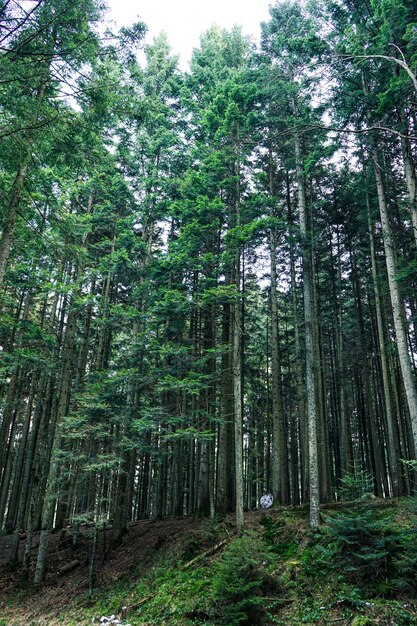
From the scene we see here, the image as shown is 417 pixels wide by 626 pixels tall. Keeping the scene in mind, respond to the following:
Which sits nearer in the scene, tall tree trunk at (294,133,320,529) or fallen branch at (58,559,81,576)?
tall tree trunk at (294,133,320,529)

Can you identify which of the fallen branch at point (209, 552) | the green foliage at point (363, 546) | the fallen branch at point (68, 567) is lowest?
the fallen branch at point (68, 567)

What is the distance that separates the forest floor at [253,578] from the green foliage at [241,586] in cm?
2

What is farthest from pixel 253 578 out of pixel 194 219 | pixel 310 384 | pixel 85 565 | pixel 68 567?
pixel 194 219

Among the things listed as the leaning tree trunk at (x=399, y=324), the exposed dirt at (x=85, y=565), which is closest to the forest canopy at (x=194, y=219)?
the leaning tree trunk at (x=399, y=324)

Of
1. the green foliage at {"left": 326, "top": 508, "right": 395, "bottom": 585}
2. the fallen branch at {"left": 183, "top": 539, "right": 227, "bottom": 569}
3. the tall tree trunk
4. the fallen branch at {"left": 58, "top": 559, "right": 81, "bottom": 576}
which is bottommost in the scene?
the fallen branch at {"left": 58, "top": 559, "right": 81, "bottom": 576}

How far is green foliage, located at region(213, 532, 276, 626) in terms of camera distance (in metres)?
6.86

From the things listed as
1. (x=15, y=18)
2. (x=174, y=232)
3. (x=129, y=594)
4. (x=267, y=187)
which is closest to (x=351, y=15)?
(x=267, y=187)

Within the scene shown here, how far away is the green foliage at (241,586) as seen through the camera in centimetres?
686

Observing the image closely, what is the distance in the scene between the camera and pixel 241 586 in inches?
277

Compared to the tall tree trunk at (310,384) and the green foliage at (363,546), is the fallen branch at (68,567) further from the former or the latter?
the green foliage at (363,546)

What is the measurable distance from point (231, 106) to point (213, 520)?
13820 millimetres

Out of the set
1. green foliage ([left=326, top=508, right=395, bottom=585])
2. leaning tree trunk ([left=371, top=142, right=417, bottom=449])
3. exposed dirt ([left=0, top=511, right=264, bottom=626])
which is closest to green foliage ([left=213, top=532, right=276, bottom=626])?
green foliage ([left=326, top=508, right=395, bottom=585])

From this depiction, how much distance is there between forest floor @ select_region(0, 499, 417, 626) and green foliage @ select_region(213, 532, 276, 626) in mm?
19

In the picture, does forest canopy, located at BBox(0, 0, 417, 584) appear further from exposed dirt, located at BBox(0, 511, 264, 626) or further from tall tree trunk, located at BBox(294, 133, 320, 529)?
exposed dirt, located at BBox(0, 511, 264, 626)
